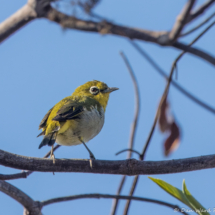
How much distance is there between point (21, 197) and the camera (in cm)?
338

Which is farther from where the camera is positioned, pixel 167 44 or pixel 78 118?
pixel 78 118

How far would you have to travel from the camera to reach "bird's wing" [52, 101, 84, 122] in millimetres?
4696

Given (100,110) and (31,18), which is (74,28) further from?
(100,110)

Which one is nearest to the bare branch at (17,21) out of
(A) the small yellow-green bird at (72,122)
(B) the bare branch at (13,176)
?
(B) the bare branch at (13,176)

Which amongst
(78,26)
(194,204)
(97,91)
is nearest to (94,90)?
(97,91)

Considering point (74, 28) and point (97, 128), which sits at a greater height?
point (97, 128)

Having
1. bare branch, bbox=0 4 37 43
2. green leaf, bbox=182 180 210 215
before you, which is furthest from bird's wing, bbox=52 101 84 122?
bare branch, bbox=0 4 37 43

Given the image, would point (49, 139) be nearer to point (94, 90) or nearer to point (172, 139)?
point (172, 139)

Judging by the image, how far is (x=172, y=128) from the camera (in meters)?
3.43

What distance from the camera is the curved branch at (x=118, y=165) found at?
324 cm

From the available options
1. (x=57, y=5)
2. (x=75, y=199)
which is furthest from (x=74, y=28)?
(x=75, y=199)

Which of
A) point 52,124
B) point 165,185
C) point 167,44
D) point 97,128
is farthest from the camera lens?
point 97,128

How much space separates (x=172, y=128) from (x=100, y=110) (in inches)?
93.7

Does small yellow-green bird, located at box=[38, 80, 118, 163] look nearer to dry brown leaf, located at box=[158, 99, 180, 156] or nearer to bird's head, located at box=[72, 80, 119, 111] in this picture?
bird's head, located at box=[72, 80, 119, 111]
